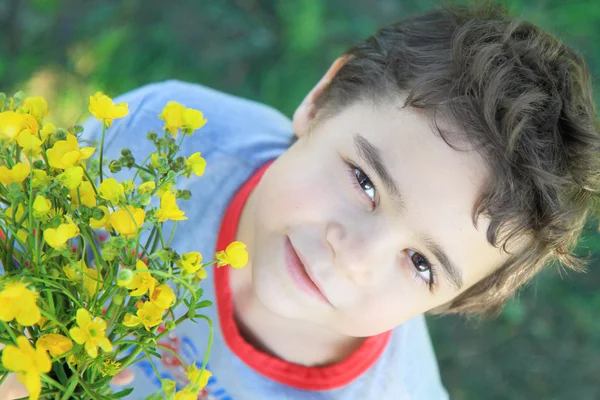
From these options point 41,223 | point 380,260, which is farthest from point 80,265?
point 380,260

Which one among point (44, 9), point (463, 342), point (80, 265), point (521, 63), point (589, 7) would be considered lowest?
point (463, 342)

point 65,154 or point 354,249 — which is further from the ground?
point 65,154

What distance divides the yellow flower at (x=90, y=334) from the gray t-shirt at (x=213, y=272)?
48 centimetres

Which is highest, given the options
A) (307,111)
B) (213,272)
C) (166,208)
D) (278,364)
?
(166,208)

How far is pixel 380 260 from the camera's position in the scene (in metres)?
0.67

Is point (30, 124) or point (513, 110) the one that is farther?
point (513, 110)

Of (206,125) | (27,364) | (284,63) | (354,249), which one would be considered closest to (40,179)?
(27,364)

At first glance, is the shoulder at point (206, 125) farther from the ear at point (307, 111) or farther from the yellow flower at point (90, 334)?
the yellow flower at point (90, 334)

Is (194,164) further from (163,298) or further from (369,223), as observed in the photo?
(369,223)

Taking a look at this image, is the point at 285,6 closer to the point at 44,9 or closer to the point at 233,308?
the point at 44,9

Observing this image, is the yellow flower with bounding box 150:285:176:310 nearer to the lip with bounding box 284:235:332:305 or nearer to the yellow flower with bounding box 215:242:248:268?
the yellow flower with bounding box 215:242:248:268

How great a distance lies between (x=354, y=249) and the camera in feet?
2.14

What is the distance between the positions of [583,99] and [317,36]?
28.8 inches

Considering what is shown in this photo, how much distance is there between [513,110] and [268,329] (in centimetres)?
44
